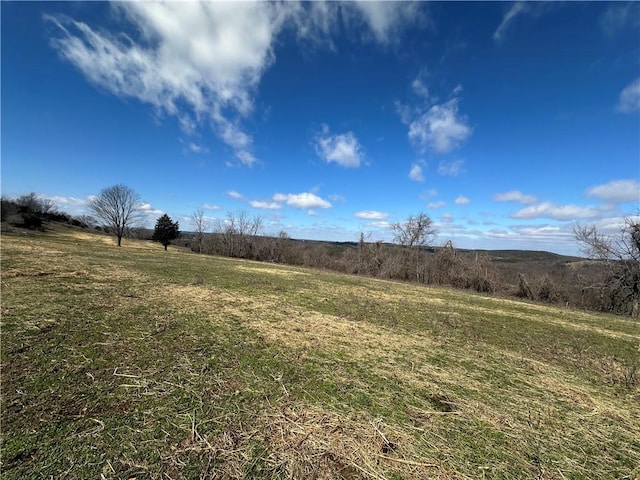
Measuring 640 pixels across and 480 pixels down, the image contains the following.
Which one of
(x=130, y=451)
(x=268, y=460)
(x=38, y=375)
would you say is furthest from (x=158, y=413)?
(x=38, y=375)

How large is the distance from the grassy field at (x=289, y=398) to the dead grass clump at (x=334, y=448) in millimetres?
12

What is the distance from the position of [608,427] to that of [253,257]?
160 ft

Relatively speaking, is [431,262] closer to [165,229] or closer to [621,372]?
[621,372]

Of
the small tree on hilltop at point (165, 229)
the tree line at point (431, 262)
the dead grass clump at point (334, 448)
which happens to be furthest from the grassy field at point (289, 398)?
the small tree on hilltop at point (165, 229)

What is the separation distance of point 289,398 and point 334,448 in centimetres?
92

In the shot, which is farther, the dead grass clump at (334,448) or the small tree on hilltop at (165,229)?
the small tree on hilltop at (165,229)

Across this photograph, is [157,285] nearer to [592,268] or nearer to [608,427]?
[608,427]

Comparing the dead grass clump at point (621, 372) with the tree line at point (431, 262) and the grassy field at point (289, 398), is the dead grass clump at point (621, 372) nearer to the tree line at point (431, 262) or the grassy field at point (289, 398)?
the grassy field at point (289, 398)

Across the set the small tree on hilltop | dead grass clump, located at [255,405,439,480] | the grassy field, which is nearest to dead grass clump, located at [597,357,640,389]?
the grassy field

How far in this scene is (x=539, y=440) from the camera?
296 cm

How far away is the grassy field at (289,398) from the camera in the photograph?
7.86 ft

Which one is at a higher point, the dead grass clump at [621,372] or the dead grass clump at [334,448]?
the dead grass clump at [334,448]

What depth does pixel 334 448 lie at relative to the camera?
2.59 metres

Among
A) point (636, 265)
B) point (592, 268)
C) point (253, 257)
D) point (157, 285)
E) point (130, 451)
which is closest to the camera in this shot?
point (130, 451)
